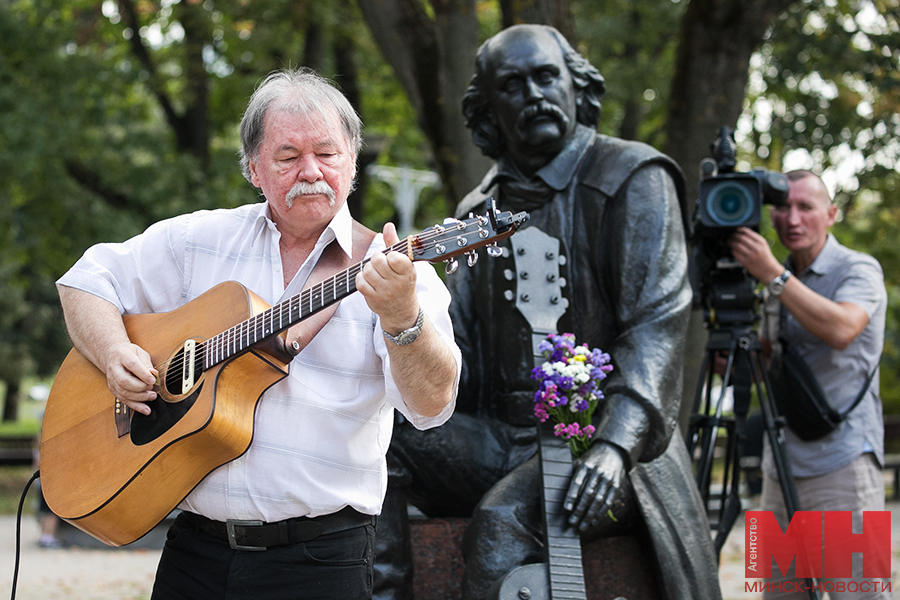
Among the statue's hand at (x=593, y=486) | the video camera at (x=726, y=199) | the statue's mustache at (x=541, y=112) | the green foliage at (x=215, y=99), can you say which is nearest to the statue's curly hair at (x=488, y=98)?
the statue's mustache at (x=541, y=112)

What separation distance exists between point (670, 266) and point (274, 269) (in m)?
1.41

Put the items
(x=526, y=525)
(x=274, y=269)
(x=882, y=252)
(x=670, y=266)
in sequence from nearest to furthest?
(x=274, y=269) → (x=526, y=525) → (x=670, y=266) → (x=882, y=252)

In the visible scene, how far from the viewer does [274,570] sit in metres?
2.24

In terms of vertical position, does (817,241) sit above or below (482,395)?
above

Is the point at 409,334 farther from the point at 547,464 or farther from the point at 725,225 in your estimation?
the point at 725,225

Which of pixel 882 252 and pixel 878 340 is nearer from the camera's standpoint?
pixel 878 340

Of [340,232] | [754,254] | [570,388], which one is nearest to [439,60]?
[754,254]

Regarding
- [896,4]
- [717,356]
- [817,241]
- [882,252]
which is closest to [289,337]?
[717,356]

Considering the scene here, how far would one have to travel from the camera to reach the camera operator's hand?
400cm

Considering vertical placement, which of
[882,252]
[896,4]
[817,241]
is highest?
[896,4]

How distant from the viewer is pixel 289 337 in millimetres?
2273

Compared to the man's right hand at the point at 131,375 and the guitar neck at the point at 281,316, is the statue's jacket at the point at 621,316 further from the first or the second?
the man's right hand at the point at 131,375

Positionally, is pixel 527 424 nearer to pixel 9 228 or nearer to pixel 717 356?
pixel 717 356

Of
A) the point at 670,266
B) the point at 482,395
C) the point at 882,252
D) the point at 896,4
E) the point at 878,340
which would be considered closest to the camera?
the point at 670,266
